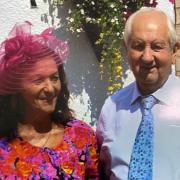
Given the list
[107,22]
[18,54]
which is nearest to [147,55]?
[18,54]

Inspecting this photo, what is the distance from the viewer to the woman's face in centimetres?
249

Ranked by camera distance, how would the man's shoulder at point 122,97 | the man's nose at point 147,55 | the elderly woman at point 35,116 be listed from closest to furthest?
the man's nose at point 147,55 < the elderly woman at point 35,116 < the man's shoulder at point 122,97

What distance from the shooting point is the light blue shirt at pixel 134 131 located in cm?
241

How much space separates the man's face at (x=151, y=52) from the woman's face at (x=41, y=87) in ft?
1.30

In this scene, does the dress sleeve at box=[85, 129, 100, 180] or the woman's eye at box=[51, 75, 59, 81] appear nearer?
the woman's eye at box=[51, 75, 59, 81]

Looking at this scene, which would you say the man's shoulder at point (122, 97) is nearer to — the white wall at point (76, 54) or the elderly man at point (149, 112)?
the elderly man at point (149, 112)

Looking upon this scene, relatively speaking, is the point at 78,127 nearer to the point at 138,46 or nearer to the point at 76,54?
the point at 138,46

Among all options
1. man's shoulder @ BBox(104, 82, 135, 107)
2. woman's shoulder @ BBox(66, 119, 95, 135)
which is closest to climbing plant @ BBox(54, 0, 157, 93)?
man's shoulder @ BBox(104, 82, 135, 107)

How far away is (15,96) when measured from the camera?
257cm

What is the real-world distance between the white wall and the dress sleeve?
5.89ft

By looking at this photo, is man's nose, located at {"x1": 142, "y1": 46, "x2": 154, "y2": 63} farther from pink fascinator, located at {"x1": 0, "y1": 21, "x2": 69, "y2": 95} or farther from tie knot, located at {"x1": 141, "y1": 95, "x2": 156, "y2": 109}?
pink fascinator, located at {"x1": 0, "y1": 21, "x2": 69, "y2": 95}

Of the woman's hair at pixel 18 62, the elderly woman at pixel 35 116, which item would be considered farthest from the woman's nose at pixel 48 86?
the woman's hair at pixel 18 62

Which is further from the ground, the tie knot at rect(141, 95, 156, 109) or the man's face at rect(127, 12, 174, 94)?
the man's face at rect(127, 12, 174, 94)

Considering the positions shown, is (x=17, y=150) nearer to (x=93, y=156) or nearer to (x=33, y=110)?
(x=33, y=110)
